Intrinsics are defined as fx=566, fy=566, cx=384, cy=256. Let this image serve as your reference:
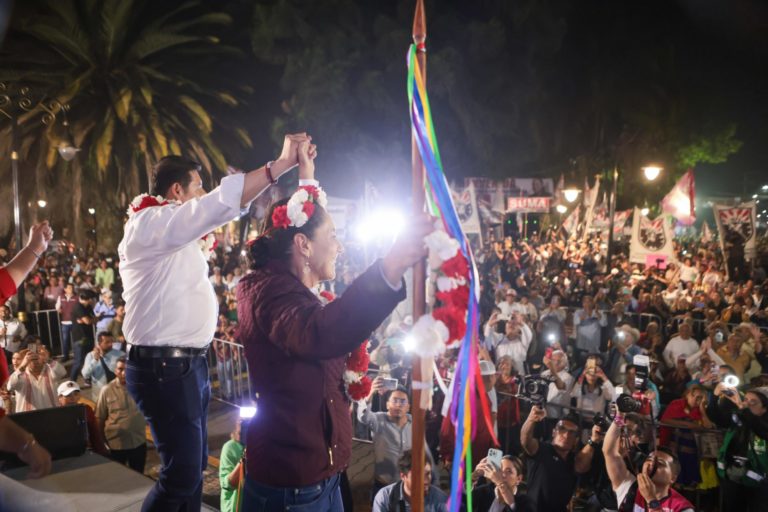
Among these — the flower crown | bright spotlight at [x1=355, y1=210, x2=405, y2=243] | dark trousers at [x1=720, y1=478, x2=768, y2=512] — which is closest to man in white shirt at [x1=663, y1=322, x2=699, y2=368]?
dark trousers at [x1=720, y1=478, x2=768, y2=512]

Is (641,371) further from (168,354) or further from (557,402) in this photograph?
(168,354)

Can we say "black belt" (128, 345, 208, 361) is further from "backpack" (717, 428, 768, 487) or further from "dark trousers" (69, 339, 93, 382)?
"dark trousers" (69, 339, 93, 382)

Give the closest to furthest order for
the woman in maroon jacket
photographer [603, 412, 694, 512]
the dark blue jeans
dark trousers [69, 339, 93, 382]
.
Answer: the woman in maroon jacket < the dark blue jeans < photographer [603, 412, 694, 512] < dark trousers [69, 339, 93, 382]

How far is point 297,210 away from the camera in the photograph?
211 cm

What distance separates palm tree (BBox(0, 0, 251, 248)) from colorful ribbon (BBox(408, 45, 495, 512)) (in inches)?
490

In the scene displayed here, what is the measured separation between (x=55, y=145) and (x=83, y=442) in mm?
10253

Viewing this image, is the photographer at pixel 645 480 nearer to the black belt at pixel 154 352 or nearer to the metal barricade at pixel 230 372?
the black belt at pixel 154 352

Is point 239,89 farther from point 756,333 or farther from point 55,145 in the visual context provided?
point 756,333

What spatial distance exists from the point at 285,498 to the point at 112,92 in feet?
45.3

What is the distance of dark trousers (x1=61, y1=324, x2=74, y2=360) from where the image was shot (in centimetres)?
1197

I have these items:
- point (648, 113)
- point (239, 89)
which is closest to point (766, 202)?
point (648, 113)

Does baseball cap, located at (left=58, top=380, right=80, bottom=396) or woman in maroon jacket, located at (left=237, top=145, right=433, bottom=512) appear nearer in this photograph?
woman in maroon jacket, located at (left=237, top=145, right=433, bottom=512)

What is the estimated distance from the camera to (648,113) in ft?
56.9

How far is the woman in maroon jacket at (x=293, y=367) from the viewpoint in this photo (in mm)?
1892
